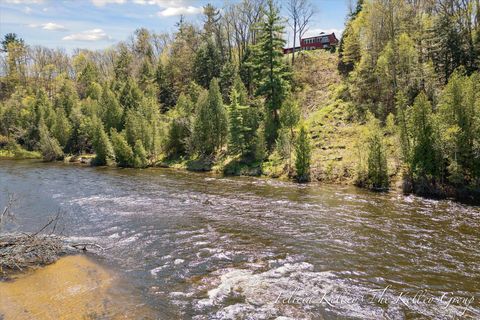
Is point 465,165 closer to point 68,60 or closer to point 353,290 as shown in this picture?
point 353,290

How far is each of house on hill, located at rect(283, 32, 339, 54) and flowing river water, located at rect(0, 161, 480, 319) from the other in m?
59.8

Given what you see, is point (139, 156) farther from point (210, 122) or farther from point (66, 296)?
point (66, 296)

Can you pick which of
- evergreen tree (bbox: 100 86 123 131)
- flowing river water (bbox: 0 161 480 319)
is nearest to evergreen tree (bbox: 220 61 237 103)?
evergreen tree (bbox: 100 86 123 131)

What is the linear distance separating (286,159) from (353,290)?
110 ft

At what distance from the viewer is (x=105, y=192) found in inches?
1652

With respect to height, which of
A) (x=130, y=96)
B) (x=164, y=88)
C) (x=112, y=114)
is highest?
(x=164, y=88)

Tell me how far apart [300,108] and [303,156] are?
21.9 meters

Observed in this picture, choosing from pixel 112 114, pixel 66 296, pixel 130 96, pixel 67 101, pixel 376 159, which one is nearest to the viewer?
pixel 66 296

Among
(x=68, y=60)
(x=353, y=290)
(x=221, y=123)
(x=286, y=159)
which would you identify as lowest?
(x=353, y=290)

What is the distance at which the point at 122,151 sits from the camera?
6259cm

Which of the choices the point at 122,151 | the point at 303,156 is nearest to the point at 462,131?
the point at 303,156

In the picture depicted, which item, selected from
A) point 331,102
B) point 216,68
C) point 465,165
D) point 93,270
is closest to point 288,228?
point 93,270

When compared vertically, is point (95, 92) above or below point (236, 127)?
above

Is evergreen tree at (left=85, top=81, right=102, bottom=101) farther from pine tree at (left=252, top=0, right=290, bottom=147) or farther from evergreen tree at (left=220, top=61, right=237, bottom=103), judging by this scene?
pine tree at (left=252, top=0, right=290, bottom=147)
